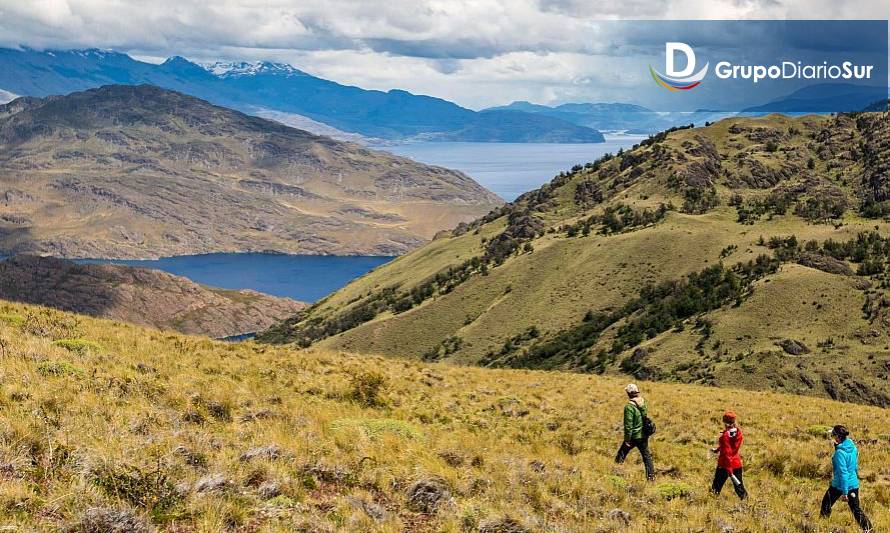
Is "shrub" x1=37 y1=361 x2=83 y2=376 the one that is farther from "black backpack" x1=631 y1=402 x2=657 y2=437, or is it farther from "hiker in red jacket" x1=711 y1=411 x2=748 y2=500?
"hiker in red jacket" x1=711 y1=411 x2=748 y2=500

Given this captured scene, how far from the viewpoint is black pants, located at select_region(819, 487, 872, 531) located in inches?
567

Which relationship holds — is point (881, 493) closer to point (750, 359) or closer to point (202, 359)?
point (202, 359)

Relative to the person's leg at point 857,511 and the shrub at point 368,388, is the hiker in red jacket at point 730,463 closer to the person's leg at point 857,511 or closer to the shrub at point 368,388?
the person's leg at point 857,511

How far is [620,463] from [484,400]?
32.6ft

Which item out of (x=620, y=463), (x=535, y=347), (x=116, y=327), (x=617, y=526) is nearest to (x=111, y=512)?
(x=617, y=526)

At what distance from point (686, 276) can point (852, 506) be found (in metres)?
90.1

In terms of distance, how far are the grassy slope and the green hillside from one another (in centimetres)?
3894

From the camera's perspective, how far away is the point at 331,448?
1459 centimetres

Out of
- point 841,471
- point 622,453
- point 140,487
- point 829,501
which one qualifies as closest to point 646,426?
point 622,453

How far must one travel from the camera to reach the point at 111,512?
966 cm

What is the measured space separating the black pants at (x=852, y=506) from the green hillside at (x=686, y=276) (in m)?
44.8

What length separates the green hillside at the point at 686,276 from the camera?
6694 centimetres

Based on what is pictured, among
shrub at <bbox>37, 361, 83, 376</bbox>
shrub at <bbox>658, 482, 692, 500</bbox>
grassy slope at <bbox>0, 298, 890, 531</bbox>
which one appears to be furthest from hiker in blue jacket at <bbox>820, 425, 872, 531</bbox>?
shrub at <bbox>37, 361, 83, 376</bbox>

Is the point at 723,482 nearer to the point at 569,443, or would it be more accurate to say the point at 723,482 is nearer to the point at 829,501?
the point at 829,501
